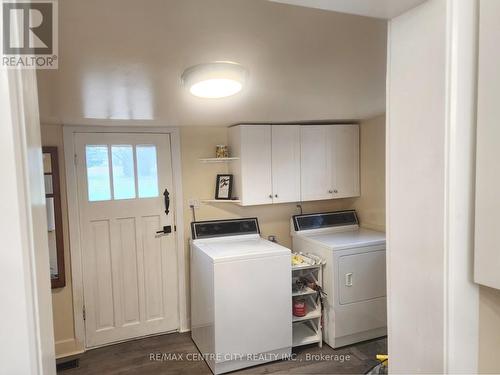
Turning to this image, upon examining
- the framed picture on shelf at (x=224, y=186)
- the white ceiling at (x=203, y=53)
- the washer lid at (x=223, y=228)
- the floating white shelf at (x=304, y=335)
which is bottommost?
the floating white shelf at (x=304, y=335)

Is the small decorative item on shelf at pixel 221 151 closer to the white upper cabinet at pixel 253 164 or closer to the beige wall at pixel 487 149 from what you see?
the white upper cabinet at pixel 253 164

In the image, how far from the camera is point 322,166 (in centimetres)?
369

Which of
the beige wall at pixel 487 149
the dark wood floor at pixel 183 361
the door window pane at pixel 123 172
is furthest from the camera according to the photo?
the door window pane at pixel 123 172

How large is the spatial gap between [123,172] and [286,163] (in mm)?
1593

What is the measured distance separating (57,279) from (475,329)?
10.7 ft

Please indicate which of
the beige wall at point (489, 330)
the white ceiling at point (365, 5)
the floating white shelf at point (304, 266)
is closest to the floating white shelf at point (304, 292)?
the floating white shelf at point (304, 266)

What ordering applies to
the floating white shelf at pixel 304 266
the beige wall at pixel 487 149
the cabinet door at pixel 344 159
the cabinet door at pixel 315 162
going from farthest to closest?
the cabinet door at pixel 344 159, the cabinet door at pixel 315 162, the floating white shelf at pixel 304 266, the beige wall at pixel 487 149

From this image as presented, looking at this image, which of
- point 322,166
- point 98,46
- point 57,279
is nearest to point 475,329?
point 98,46

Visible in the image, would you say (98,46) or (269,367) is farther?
(269,367)

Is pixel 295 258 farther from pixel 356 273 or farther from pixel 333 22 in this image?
pixel 333 22

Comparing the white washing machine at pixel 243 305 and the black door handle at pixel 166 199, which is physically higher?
the black door handle at pixel 166 199

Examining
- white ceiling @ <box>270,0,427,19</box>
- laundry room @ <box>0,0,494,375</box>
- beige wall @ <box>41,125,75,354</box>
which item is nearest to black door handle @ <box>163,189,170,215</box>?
laundry room @ <box>0,0,494,375</box>

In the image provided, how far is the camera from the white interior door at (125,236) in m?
3.25

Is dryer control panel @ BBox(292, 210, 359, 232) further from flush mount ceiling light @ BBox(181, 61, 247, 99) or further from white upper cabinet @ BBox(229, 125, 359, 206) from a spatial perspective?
flush mount ceiling light @ BBox(181, 61, 247, 99)
